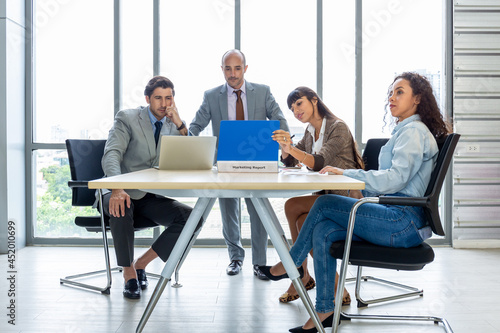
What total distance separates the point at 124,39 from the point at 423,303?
3401 mm

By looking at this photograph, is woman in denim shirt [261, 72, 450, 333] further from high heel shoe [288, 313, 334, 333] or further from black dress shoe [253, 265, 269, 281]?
black dress shoe [253, 265, 269, 281]

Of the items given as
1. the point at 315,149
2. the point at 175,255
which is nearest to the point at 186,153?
the point at 175,255

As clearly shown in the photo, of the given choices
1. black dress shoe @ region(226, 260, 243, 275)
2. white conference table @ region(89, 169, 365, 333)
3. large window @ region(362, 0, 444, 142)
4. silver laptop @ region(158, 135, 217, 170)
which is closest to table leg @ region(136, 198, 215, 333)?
white conference table @ region(89, 169, 365, 333)

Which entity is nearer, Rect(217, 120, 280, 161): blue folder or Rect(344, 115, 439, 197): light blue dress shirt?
Rect(344, 115, 439, 197): light blue dress shirt

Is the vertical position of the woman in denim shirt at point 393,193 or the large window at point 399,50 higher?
the large window at point 399,50

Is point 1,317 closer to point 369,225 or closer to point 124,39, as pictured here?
point 369,225

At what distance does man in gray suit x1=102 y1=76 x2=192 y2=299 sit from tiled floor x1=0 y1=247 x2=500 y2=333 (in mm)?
229

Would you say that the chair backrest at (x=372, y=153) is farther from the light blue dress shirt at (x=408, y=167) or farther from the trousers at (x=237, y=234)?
the trousers at (x=237, y=234)

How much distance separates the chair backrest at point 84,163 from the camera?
3064mm

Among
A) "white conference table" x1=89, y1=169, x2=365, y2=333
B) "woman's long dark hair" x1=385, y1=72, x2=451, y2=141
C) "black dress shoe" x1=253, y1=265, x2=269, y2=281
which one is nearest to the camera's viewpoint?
"white conference table" x1=89, y1=169, x2=365, y2=333

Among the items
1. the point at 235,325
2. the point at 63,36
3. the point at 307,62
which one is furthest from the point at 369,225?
the point at 63,36

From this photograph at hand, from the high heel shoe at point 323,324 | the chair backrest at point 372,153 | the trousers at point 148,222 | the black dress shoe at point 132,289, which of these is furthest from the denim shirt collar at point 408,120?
the black dress shoe at point 132,289

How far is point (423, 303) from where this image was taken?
276 cm

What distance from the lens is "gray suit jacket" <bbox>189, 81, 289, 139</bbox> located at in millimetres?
3656
